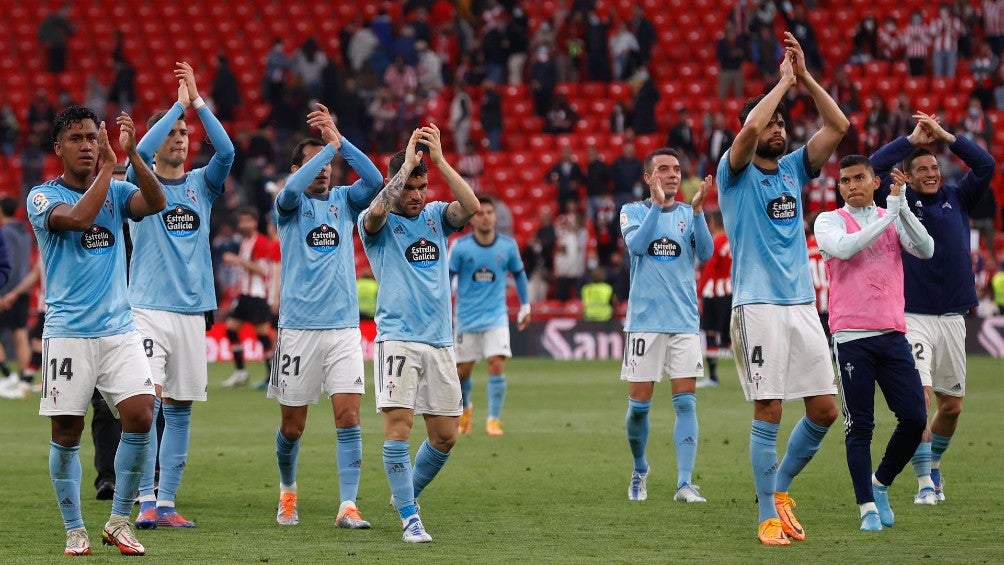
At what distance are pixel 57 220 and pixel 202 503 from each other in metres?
3.39

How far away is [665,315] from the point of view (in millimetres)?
11812

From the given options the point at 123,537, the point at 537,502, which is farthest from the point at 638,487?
the point at 123,537

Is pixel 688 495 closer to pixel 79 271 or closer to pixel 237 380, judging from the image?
pixel 79 271

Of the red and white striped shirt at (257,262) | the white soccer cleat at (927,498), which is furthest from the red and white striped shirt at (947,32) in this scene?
the white soccer cleat at (927,498)

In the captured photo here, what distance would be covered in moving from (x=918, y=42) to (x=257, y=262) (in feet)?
56.4

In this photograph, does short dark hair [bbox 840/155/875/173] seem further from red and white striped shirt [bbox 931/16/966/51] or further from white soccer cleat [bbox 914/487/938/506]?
red and white striped shirt [bbox 931/16/966/51]

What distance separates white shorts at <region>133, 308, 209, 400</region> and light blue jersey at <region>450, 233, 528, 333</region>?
612 cm

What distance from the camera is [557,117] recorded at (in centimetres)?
3269

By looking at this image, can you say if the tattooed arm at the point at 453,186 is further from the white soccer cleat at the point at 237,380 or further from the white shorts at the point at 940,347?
the white soccer cleat at the point at 237,380

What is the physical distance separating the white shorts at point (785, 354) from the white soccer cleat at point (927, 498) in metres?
1.99

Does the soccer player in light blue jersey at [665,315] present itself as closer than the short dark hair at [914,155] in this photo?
No

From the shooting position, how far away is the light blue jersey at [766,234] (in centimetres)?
916

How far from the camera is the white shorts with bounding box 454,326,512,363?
16.1 m

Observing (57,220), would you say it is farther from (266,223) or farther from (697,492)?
(266,223)
